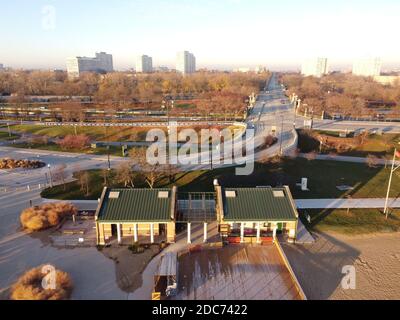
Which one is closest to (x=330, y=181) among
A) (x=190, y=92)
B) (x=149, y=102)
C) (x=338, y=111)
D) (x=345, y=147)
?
(x=345, y=147)

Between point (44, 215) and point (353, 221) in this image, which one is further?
point (353, 221)

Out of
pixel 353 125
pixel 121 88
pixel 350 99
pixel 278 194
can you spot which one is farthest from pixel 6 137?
pixel 350 99

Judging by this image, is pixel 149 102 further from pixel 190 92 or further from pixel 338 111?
pixel 338 111

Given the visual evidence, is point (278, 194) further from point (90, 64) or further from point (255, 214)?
point (90, 64)

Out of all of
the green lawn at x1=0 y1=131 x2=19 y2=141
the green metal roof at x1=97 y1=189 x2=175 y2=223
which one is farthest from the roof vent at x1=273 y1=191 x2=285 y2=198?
the green lawn at x1=0 y1=131 x2=19 y2=141

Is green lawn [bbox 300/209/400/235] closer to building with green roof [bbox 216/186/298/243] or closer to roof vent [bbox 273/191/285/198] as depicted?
building with green roof [bbox 216/186/298/243]

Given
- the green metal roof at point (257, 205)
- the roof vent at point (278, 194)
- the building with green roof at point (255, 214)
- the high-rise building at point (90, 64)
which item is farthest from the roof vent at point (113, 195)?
the high-rise building at point (90, 64)

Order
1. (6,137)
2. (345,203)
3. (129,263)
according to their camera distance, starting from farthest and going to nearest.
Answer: (6,137)
(345,203)
(129,263)
